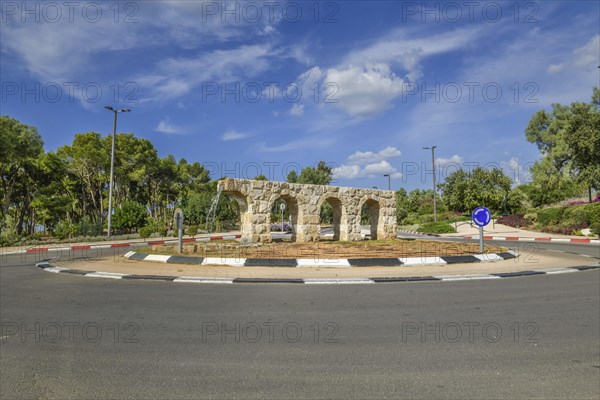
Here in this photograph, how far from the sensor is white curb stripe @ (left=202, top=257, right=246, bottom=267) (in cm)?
1190

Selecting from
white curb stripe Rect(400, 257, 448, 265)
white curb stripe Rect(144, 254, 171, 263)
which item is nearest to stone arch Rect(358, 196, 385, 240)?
white curb stripe Rect(400, 257, 448, 265)

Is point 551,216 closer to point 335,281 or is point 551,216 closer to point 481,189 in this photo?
point 481,189

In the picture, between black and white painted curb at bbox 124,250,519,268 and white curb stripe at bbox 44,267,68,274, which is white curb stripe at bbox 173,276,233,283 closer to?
black and white painted curb at bbox 124,250,519,268

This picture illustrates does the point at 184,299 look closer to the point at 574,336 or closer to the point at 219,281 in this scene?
the point at 219,281

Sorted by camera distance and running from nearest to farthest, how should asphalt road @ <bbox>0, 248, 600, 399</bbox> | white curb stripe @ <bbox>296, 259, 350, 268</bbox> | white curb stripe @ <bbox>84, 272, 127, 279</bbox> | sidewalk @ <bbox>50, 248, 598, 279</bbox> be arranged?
asphalt road @ <bbox>0, 248, 600, 399</bbox> < white curb stripe @ <bbox>84, 272, 127, 279</bbox> < sidewalk @ <bbox>50, 248, 598, 279</bbox> < white curb stripe @ <bbox>296, 259, 350, 268</bbox>

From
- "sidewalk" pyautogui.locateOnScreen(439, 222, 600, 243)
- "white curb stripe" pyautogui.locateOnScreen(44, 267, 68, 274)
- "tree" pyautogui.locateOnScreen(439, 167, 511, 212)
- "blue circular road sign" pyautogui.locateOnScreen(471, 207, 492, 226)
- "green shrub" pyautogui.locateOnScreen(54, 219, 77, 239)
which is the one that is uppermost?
"tree" pyautogui.locateOnScreen(439, 167, 511, 212)

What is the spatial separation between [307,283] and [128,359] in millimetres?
5319

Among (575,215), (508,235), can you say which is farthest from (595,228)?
(508,235)

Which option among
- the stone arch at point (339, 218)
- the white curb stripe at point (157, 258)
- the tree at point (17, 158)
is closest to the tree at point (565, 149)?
the stone arch at point (339, 218)

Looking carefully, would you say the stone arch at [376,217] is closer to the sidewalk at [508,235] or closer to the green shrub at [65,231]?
the sidewalk at [508,235]

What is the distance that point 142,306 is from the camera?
6.37 m

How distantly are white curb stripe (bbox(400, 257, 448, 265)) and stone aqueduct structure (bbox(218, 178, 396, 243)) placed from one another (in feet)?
24.1

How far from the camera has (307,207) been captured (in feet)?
63.3

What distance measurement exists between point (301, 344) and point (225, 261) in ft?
26.2
